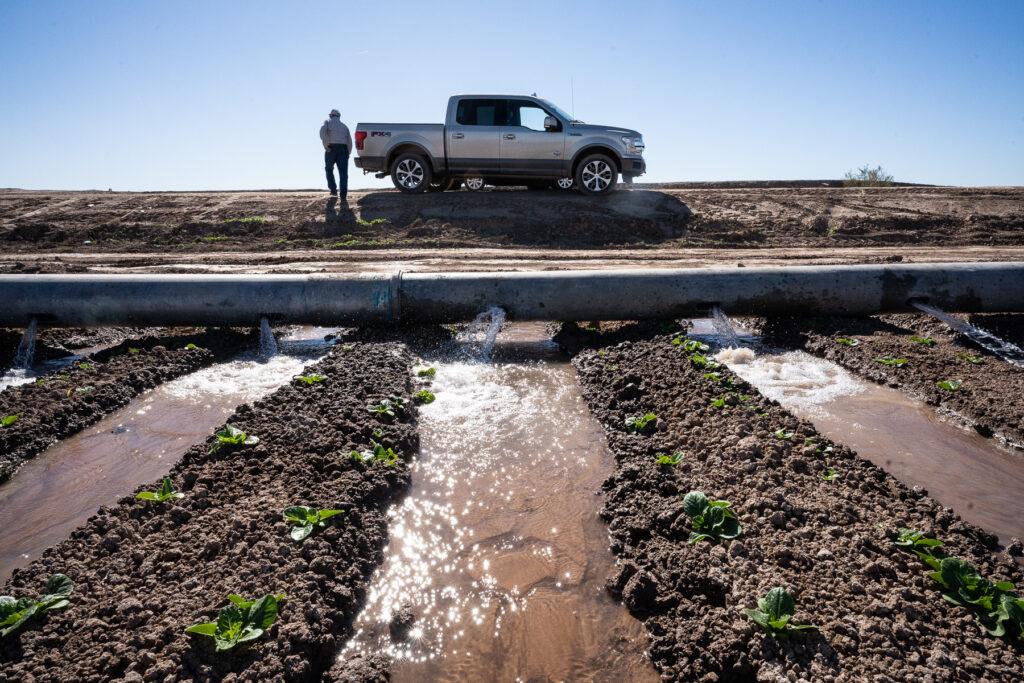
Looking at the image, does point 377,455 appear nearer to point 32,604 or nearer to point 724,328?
point 32,604

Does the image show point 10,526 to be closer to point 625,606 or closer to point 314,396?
point 314,396

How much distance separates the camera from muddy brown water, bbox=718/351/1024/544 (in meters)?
3.83

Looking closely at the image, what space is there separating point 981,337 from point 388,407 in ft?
20.6

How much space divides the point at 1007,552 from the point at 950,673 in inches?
49.4

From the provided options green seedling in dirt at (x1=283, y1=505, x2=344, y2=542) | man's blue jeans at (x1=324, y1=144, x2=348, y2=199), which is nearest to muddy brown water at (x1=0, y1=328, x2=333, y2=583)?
green seedling in dirt at (x1=283, y1=505, x2=344, y2=542)

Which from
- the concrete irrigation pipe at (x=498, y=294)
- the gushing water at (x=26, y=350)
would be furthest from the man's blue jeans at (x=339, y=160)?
the gushing water at (x=26, y=350)

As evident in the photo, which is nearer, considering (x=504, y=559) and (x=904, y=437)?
(x=504, y=559)

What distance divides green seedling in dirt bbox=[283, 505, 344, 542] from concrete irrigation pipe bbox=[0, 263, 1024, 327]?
3940 millimetres

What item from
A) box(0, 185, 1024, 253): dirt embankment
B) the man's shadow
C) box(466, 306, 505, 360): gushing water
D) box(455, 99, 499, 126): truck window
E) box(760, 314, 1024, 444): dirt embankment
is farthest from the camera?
box(455, 99, 499, 126): truck window

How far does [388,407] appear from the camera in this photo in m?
4.82

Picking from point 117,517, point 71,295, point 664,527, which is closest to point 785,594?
point 664,527

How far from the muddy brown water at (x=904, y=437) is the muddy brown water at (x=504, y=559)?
1946 millimetres

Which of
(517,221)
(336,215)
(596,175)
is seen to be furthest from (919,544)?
(336,215)

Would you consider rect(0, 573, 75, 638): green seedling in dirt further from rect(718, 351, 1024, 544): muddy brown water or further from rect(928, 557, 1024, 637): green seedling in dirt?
rect(718, 351, 1024, 544): muddy brown water
